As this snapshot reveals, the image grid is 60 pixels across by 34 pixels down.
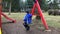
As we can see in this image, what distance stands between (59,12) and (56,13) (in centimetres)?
52

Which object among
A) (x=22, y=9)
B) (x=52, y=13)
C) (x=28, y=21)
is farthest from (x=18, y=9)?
(x=28, y=21)

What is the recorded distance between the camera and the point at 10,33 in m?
10.7

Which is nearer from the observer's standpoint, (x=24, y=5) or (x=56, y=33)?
(x=56, y=33)

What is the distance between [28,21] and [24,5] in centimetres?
3580

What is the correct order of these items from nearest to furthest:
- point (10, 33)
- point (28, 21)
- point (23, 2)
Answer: point (10, 33), point (28, 21), point (23, 2)

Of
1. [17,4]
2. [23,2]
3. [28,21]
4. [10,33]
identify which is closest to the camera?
[10,33]

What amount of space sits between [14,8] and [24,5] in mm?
2575

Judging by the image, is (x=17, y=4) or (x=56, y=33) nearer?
(x=56, y=33)

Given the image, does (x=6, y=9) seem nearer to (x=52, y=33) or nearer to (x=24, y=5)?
(x=24, y=5)

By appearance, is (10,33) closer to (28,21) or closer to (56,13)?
(28,21)

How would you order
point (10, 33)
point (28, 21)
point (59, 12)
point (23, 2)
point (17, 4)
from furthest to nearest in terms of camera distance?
point (23, 2) → point (17, 4) → point (59, 12) → point (28, 21) → point (10, 33)

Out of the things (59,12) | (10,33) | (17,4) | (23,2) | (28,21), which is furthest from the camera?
(23,2)

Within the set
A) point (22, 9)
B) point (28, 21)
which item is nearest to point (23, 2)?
point (22, 9)

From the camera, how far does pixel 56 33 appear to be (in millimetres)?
10977
